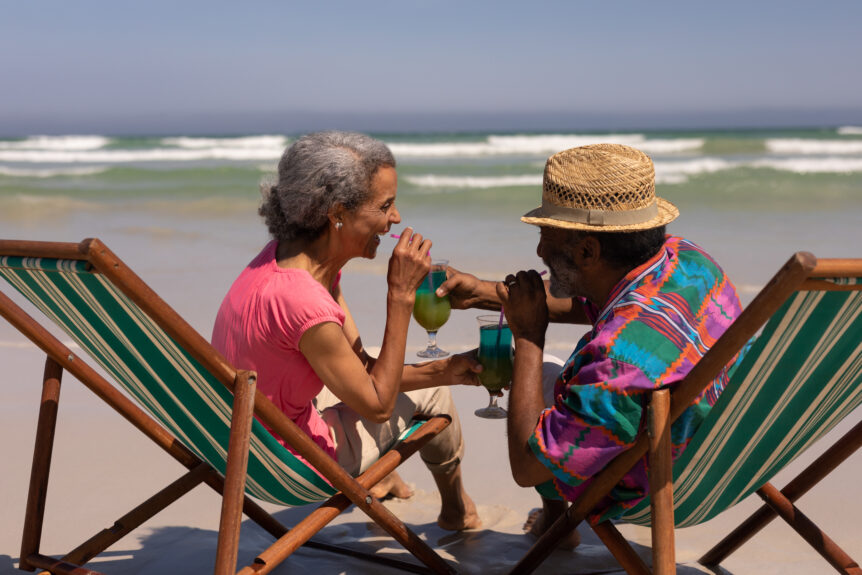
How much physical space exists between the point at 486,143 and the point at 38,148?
13.1m

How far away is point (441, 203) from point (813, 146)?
12295 mm

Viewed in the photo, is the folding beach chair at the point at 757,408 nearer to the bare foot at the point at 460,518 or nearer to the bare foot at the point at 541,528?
the bare foot at the point at 541,528

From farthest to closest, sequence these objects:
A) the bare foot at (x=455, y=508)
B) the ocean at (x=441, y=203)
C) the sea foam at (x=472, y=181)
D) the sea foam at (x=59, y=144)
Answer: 1. the sea foam at (x=59, y=144)
2. the sea foam at (x=472, y=181)
3. the ocean at (x=441, y=203)
4. the bare foot at (x=455, y=508)

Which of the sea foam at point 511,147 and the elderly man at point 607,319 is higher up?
the elderly man at point 607,319

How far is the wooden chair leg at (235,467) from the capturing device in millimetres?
2096

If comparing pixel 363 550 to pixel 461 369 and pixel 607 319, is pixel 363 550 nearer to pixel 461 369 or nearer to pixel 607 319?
pixel 461 369

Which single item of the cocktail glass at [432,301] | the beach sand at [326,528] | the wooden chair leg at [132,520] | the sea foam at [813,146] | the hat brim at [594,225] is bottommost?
the beach sand at [326,528]

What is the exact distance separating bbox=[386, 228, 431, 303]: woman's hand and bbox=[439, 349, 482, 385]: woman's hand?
13.6 inches

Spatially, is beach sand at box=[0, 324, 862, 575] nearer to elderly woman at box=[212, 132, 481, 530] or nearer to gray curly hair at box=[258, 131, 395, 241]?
elderly woman at box=[212, 132, 481, 530]

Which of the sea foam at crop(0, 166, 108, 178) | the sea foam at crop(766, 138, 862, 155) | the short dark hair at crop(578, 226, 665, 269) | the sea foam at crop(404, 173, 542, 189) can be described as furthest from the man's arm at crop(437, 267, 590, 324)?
the sea foam at crop(766, 138, 862, 155)

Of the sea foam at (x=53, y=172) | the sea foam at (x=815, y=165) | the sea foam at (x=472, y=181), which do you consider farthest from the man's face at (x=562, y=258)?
the sea foam at (x=53, y=172)

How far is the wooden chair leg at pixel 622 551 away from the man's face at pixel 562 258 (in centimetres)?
62

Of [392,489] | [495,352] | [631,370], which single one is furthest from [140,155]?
[631,370]

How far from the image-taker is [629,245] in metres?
2.36
